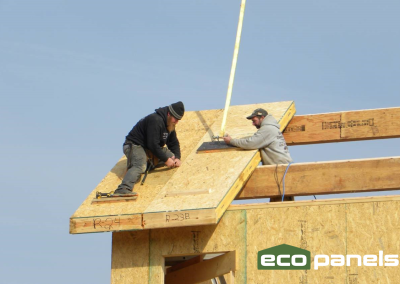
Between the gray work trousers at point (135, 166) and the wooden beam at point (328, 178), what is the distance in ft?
4.49

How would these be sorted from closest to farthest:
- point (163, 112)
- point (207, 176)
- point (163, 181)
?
point (207, 176) < point (163, 181) < point (163, 112)

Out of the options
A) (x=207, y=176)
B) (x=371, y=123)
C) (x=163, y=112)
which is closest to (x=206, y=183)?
(x=207, y=176)

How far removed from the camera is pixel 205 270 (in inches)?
373

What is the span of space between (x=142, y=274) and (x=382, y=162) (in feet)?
10.9

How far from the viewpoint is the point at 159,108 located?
998cm

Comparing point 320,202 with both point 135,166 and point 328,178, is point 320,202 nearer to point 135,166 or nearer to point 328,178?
point 328,178

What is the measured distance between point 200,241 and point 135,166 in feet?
5.02

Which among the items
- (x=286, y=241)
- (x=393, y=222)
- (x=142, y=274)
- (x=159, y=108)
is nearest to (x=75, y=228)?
(x=142, y=274)

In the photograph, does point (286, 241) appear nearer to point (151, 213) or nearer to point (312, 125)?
point (151, 213)

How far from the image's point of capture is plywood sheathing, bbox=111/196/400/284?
27.1ft

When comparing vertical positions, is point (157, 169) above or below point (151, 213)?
above

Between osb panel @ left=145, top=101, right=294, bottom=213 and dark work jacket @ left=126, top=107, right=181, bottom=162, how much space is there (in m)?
0.34

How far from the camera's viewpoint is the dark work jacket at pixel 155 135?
31.9 feet

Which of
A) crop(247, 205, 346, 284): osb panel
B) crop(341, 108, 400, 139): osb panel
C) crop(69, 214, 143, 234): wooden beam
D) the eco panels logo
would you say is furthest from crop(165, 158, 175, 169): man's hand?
crop(341, 108, 400, 139): osb panel
